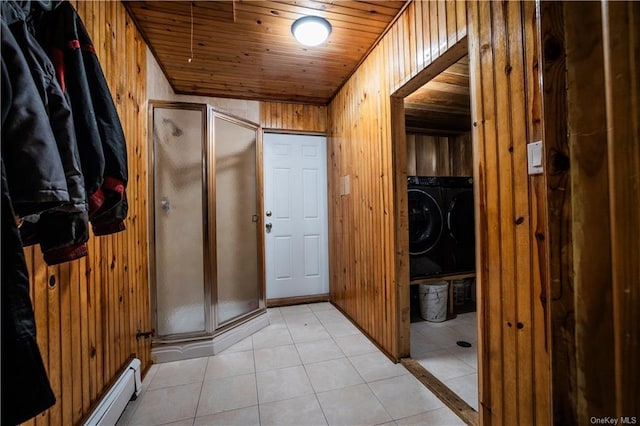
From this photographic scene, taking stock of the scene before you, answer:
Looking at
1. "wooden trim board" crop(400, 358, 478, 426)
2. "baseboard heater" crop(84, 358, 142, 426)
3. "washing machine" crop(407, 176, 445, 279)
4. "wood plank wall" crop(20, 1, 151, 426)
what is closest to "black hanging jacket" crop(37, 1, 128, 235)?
"wood plank wall" crop(20, 1, 151, 426)

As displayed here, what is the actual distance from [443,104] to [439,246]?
162 cm

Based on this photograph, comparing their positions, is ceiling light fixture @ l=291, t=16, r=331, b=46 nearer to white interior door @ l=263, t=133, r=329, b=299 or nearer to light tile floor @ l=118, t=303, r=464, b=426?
white interior door @ l=263, t=133, r=329, b=299

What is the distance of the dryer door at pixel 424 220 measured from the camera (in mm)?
2748

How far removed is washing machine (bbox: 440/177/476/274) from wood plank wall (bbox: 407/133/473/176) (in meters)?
1.03

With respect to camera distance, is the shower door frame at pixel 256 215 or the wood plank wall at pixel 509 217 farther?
the shower door frame at pixel 256 215

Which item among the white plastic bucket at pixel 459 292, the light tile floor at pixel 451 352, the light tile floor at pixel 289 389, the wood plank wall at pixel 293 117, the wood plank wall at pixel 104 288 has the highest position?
the wood plank wall at pixel 293 117

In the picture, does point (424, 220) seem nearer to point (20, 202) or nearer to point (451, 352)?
point (451, 352)

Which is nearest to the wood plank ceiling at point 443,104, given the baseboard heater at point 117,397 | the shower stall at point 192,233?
the shower stall at point 192,233

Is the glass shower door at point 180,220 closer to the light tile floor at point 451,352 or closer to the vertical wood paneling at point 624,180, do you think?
the light tile floor at point 451,352

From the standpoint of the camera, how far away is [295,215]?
329cm

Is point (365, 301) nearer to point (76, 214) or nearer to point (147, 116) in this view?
point (76, 214)

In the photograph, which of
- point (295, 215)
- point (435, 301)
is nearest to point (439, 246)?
point (435, 301)

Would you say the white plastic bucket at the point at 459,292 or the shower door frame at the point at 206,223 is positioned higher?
the shower door frame at the point at 206,223

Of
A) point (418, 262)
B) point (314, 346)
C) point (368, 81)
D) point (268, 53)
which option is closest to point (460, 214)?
point (418, 262)
